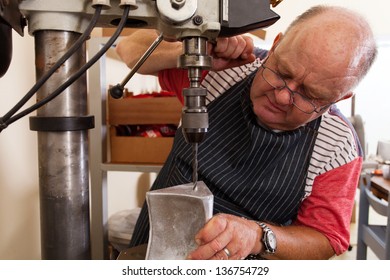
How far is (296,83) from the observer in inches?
30.6

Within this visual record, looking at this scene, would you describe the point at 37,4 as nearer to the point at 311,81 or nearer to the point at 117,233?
the point at 311,81

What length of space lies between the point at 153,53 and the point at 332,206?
632 millimetres

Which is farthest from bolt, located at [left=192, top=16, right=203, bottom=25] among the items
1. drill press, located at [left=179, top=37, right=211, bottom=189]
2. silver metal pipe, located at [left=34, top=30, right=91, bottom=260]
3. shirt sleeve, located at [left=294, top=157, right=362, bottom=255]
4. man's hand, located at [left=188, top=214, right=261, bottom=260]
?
shirt sleeve, located at [left=294, top=157, right=362, bottom=255]

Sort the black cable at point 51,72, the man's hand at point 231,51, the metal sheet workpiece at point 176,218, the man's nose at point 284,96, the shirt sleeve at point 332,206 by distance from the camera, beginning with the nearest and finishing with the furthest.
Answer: the black cable at point 51,72 < the metal sheet workpiece at point 176,218 < the man's hand at point 231,51 < the man's nose at point 284,96 < the shirt sleeve at point 332,206

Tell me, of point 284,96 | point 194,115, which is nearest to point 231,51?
point 284,96

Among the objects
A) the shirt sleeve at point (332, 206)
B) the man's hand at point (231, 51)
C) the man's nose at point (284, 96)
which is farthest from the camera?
the shirt sleeve at point (332, 206)

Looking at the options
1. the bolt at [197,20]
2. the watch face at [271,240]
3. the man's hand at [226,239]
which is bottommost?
the watch face at [271,240]

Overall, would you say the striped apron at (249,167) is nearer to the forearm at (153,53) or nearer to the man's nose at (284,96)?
the man's nose at (284,96)

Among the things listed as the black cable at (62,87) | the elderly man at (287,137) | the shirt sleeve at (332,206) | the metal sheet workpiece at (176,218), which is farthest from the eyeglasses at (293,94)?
the black cable at (62,87)

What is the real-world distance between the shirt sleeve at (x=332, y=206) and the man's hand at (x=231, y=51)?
383 mm

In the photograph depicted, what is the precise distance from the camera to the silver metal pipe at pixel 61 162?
453 millimetres

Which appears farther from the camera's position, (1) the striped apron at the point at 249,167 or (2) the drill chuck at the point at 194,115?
(1) the striped apron at the point at 249,167

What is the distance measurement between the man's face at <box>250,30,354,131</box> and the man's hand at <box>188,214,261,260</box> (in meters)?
0.28

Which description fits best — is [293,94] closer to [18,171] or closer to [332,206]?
[332,206]
